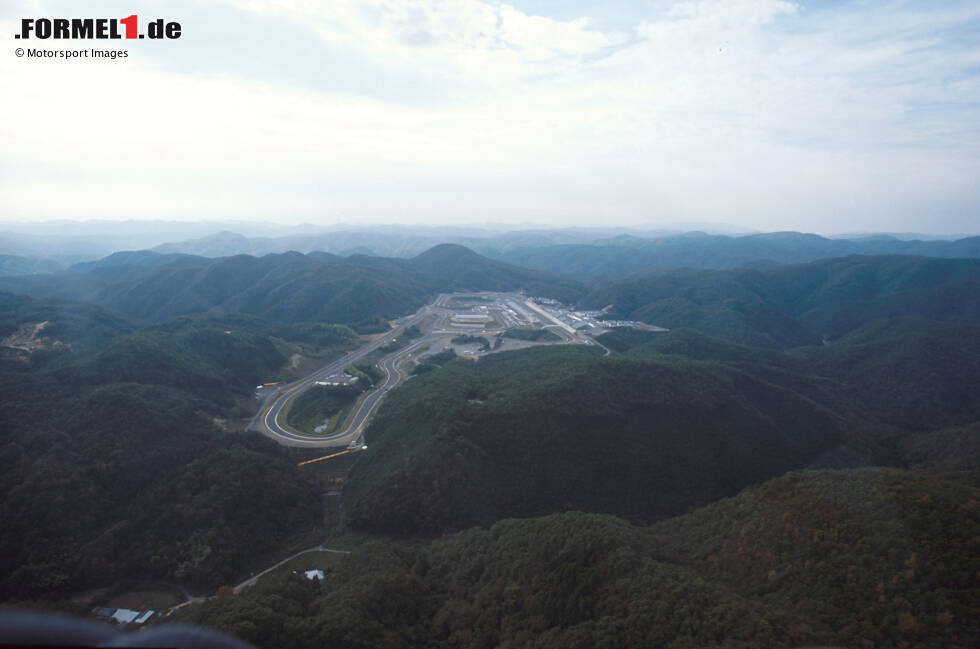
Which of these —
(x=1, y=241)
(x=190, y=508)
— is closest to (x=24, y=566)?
(x=190, y=508)

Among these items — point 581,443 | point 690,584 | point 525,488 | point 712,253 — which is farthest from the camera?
point 712,253

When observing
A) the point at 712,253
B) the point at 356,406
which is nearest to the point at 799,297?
the point at 712,253

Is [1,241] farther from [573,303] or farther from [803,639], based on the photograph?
[803,639]

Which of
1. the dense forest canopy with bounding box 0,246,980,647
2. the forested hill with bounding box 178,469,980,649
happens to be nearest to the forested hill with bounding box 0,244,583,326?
the dense forest canopy with bounding box 0,246,980,647

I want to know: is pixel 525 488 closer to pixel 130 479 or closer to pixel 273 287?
pixel 130 479

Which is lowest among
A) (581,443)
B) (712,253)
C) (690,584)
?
(581,443)

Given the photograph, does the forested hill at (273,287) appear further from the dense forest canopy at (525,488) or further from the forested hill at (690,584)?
the forested hill at (690,584)
